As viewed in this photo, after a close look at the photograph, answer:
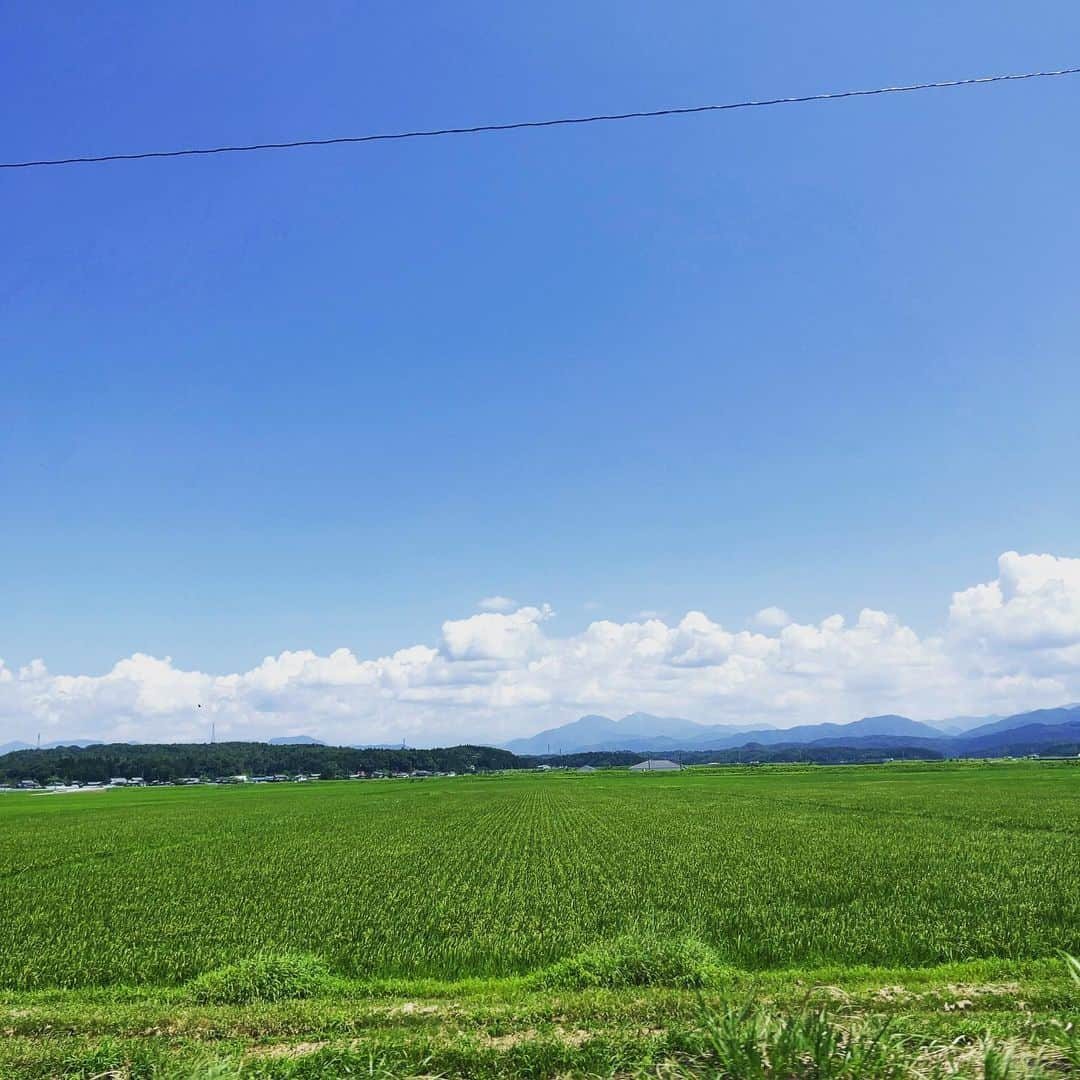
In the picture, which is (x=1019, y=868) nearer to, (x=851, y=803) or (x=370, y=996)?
(x=370, y=996)

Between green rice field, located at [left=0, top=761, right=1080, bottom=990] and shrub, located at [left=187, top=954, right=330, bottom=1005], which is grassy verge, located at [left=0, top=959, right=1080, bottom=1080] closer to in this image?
shrub, located at [left=187, top=954, right=330, bottom=1005]

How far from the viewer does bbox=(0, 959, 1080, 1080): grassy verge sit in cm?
534

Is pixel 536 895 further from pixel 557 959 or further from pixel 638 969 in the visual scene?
pixel 638 969

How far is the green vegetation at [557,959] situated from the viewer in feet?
20.8

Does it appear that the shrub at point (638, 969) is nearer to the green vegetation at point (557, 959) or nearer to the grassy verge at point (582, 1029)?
the green vegetation at point (557, 959)

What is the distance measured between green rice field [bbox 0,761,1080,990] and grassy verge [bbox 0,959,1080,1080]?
1531mm

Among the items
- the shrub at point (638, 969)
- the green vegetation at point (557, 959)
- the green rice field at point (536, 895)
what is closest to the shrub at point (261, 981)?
the green vegetation at point (557, 959)

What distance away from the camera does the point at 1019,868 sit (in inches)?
755

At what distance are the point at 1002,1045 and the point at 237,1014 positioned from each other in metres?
7.89

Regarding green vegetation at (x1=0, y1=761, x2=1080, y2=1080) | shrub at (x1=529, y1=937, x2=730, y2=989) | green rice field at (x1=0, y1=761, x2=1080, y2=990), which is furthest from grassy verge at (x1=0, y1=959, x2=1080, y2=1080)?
green rice field at (x1=0, y1=761, x2=1080, y2=990)

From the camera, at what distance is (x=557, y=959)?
11.4 metres

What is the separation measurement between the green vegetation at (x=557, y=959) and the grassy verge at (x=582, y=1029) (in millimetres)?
35

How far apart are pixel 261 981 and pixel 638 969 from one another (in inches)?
203

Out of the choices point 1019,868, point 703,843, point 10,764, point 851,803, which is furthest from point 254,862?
point 10,764
